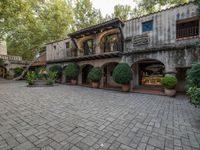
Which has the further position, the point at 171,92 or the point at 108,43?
the point at 108,43

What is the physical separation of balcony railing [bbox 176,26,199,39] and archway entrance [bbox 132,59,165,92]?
3154mm

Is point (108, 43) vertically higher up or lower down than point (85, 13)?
lower down

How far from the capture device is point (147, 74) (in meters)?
12.3

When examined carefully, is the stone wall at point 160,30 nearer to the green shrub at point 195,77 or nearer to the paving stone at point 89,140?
the green shrub at point 195,77

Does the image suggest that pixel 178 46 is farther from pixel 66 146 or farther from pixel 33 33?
pixel 33 33

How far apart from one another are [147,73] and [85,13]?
1701cm

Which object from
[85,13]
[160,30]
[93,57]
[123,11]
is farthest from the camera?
[85,13]

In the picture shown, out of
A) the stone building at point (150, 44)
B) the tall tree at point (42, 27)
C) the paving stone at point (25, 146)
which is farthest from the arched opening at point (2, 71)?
the paving stone at point (25, 146)

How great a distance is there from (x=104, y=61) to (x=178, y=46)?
6353 millimetres

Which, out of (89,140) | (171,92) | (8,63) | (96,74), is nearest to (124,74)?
(96,74)

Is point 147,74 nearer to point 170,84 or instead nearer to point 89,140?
point 170,84

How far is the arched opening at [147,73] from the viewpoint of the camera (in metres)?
11.7

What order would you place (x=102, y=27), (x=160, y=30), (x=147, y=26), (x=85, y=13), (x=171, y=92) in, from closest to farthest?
1. (x=171, y=92)
2. (x=160, y=30)
3. (x=147, y=26)
4. (x=102, y=27)
5. (x=85, y=13)

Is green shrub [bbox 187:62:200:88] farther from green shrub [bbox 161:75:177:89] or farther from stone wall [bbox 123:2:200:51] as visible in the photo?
stone wall [bbox 123:2:200:51]
